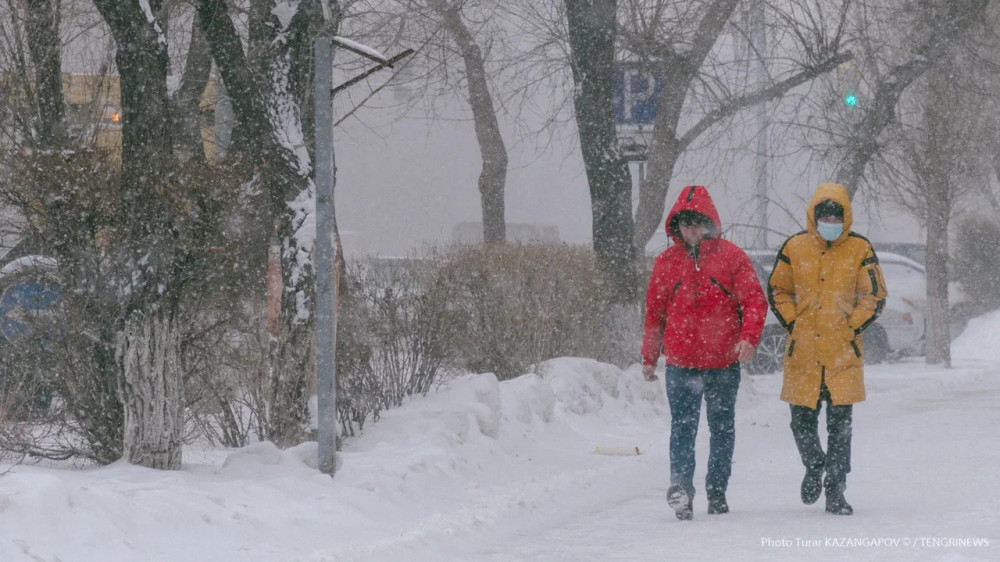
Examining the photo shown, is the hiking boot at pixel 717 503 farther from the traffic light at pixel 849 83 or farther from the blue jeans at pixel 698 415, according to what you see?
the traffic light at pixel 849 83

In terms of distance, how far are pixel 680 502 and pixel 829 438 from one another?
86 centimetres

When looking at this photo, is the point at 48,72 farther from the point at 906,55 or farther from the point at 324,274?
the point at 906,55

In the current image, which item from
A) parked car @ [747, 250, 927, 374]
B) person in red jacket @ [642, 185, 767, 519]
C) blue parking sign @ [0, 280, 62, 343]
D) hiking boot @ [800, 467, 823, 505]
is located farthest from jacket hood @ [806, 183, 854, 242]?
parked car @ [747, 250, 927, 374]

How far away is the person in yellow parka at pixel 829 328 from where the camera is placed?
6383 millimetres

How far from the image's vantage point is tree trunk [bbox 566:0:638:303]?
504 inches

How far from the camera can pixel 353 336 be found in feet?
28.5

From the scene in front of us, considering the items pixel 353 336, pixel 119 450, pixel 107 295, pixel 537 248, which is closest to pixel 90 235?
pixel 107 295

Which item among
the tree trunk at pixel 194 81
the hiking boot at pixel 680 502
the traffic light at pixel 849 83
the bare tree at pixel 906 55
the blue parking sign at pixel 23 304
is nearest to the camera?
the hiking boot at pixel 680 502

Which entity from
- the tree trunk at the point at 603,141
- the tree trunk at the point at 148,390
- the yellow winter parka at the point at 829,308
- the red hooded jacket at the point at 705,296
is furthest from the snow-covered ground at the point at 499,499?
the tree trunk at the point at 603,141

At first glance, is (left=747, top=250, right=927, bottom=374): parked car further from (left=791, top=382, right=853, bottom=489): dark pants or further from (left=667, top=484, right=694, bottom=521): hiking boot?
(left=667, top=484, right=694, bottom=521): hiking boot

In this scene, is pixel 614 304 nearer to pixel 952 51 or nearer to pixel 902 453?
pixel 902 453

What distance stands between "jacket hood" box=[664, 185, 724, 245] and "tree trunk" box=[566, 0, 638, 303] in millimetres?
5979

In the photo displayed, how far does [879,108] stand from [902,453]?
727cm

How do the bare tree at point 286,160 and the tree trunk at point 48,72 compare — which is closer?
the bare tree at point 286,160
